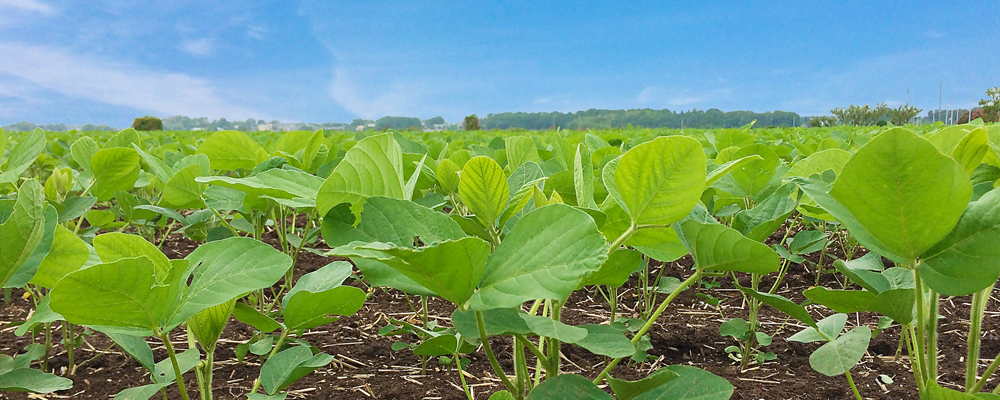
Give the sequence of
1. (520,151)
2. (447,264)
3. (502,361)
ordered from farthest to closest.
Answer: (502,361) < (520,151) < (447,264)

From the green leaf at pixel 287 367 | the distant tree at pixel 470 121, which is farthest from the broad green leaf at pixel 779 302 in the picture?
the distant tree at pixel 470 121

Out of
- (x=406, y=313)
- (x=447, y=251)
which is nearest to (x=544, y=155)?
(x=406, y=313)

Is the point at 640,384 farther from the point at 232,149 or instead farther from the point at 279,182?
the point at 232,149

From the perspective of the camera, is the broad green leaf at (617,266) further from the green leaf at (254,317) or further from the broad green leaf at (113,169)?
the broad green leaf at (113,169)

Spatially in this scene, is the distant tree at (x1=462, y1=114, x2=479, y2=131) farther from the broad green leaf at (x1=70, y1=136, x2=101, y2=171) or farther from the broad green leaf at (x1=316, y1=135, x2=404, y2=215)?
the broad green leaf at (x1=316, y1=135, x2=404, y2=215)

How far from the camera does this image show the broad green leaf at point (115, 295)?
21.4 inches

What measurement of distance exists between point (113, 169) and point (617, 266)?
4.23 ft

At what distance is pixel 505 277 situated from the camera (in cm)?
53

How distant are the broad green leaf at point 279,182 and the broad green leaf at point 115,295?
117 millimetres

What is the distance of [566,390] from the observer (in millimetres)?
652

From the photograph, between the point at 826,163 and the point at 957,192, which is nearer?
the point at 957,192

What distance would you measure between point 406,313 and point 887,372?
161 cm

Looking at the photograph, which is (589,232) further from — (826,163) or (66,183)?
(66,183)

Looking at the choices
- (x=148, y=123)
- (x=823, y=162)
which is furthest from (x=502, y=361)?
(x=148, y=123)
